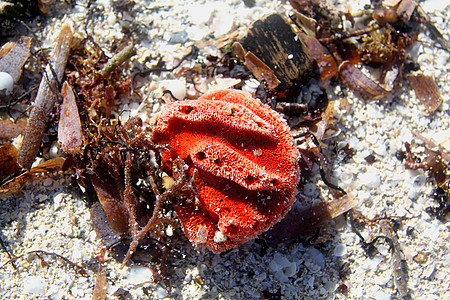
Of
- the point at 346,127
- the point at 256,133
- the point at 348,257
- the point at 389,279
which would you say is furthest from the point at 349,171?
the point at 256,133

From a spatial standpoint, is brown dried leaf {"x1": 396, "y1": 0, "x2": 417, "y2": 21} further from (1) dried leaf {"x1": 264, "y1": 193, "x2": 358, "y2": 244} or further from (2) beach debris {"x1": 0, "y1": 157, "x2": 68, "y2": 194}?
(2) beach debris {"x1": 0, "y1": 157, "x2": 68, "y2": 194}

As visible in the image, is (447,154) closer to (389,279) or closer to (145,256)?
(389,279)

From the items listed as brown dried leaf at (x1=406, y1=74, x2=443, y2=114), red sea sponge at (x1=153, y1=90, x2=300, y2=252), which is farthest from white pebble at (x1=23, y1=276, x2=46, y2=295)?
brown dried leaf at (x1=406, y1=74, x2=443, y2=114)

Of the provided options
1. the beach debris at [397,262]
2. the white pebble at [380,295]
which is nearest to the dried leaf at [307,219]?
the beach debris at [397,262]

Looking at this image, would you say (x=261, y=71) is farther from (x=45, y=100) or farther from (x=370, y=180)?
(x=45, y=100)

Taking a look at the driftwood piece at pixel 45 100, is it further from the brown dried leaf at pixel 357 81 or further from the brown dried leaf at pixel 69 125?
the brown dried leaf at pixel 357 81

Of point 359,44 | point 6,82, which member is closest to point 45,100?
point 6,82
